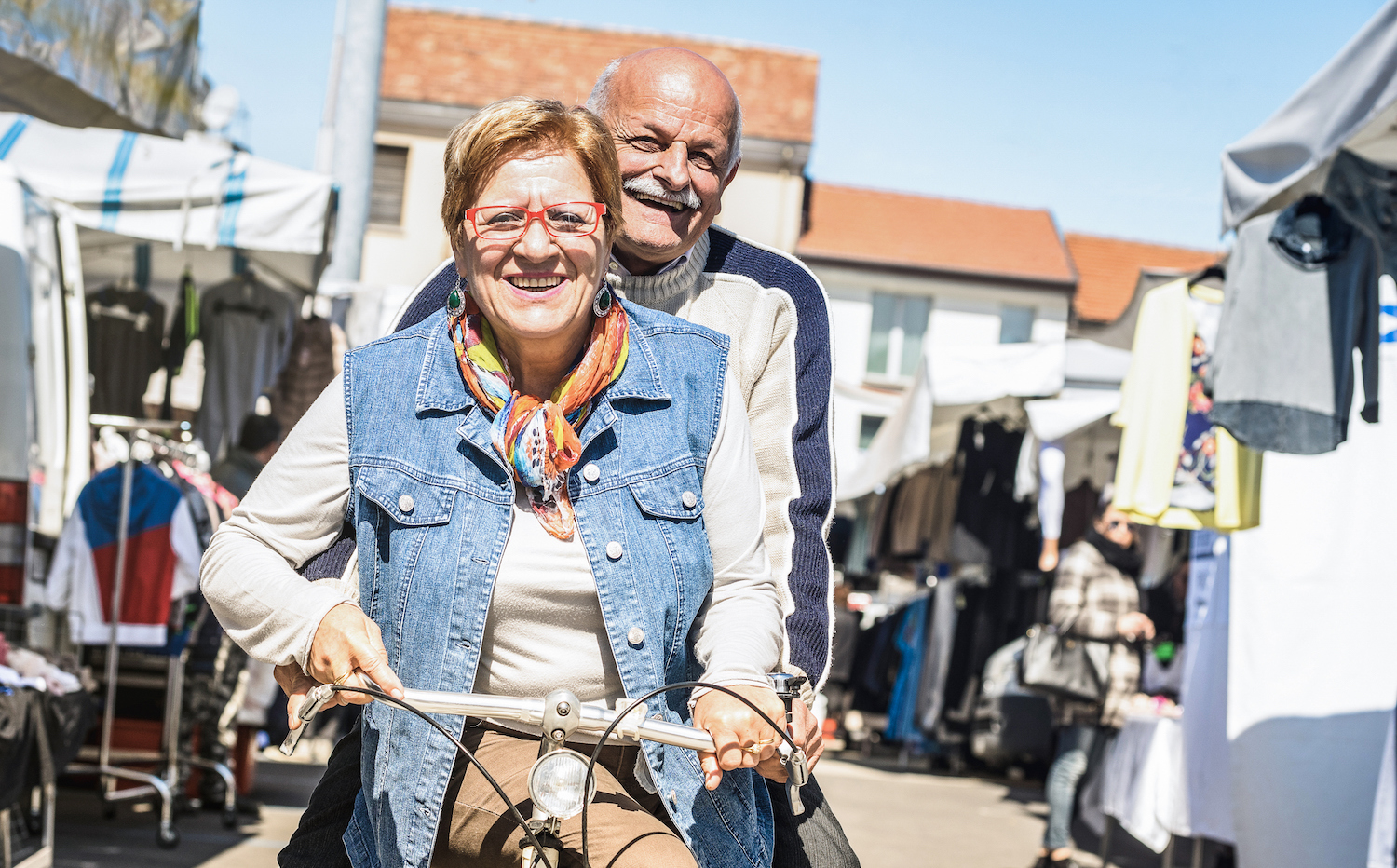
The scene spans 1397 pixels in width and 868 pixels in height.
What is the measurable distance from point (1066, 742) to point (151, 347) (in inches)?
260

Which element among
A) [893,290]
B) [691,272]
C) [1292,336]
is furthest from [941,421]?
[893,290]

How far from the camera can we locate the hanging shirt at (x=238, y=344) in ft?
31.9

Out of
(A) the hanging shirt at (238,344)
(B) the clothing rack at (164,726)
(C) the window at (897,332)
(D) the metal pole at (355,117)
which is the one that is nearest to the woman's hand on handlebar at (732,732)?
(B) the clothing rack at (164,726)

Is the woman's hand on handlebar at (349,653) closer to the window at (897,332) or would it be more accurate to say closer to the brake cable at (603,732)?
the brake cable at (603,732)

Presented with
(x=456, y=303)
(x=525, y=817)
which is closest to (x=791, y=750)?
(x=525, y=817)

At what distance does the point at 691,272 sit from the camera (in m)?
2.97

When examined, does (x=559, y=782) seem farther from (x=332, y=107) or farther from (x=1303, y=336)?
(x=332, y=107)

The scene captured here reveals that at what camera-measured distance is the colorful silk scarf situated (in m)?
2.16

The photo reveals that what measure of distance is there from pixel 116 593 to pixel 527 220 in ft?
21.1

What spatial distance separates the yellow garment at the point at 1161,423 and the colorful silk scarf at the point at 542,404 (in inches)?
207

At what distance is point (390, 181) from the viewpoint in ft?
100

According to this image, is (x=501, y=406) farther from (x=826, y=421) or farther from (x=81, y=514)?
(x=81, y=514)

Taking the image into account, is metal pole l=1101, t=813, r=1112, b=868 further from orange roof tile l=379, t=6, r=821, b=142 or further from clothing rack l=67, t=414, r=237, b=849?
orange roof tile l=379, t=6, r=821, b=142

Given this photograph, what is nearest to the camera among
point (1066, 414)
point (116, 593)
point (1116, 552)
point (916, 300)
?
point (116, 593)
